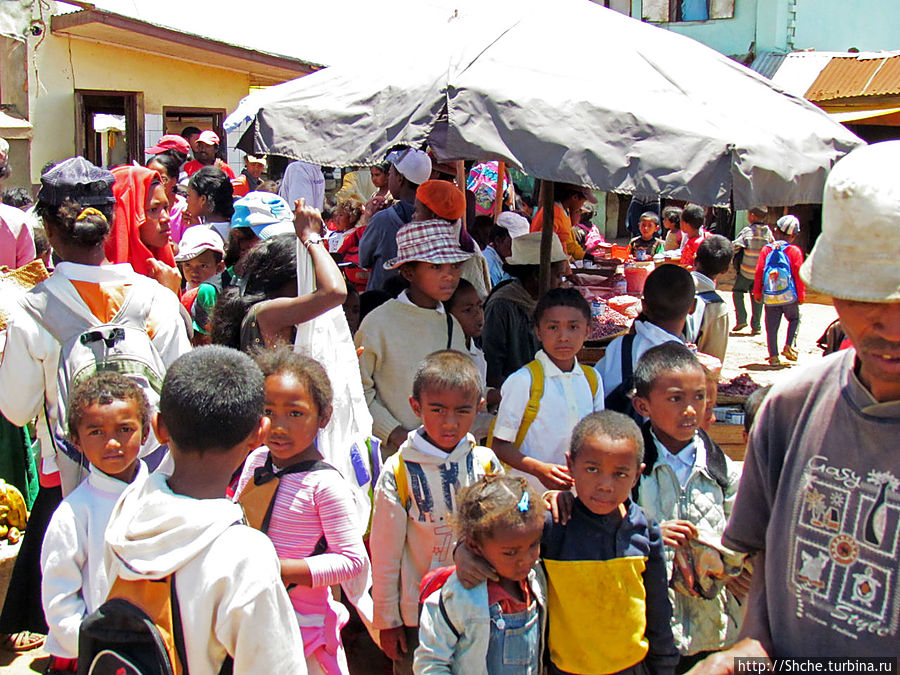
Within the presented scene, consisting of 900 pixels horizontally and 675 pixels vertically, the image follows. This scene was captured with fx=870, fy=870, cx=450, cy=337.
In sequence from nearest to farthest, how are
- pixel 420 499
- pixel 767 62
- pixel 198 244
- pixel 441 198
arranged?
1. pixel 420 499
2. pixel 441 198
3. pixel 198 244
4. pixel 767 62

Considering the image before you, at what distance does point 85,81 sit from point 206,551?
11690mm

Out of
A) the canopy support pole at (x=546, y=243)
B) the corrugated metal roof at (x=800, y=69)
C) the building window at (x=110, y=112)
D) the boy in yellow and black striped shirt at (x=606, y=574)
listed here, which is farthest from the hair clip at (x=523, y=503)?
the corrugated metal roof at (x=800, y=69)

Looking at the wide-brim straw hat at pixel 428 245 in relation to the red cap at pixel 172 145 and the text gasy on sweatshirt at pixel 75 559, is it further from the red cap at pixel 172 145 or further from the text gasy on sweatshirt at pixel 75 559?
the red cap at pixel 172 145

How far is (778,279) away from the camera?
36.8 feet

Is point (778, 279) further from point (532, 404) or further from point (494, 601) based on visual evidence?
point (494, 601)

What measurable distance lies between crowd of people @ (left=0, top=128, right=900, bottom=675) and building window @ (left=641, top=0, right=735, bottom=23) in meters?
19.8

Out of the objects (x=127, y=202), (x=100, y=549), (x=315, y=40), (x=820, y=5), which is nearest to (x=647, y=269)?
(x=127, y=202)

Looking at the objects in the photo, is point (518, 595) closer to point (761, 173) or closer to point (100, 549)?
point (100, 549)

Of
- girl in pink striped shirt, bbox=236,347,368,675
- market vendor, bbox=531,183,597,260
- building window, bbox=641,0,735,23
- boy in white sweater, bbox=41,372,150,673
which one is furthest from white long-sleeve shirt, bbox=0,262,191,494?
building window, bbox=641,0,735,23

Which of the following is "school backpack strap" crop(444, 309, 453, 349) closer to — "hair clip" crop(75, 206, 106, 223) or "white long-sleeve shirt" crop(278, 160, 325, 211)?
"hair clip" crop(75, 206, 106, 223)

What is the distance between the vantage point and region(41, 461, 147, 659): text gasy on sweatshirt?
2.66m

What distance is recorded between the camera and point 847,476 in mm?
1696

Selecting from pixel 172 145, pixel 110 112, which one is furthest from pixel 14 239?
pixel 110 112

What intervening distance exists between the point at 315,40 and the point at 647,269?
842 cm
